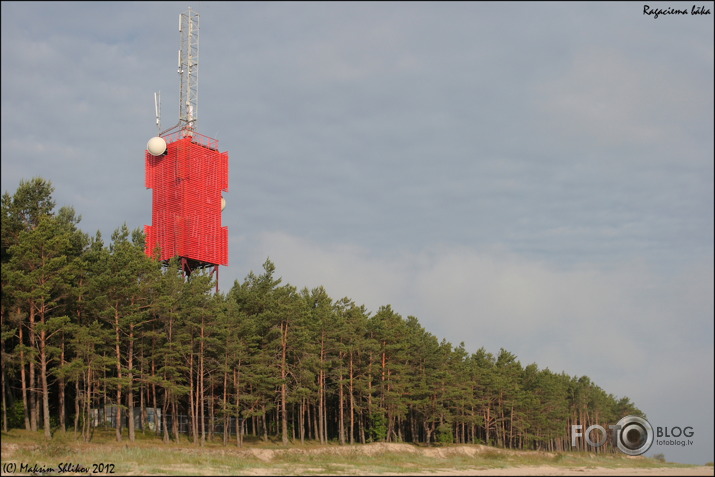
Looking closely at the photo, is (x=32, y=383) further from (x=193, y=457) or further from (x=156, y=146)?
(x=156, y=146)

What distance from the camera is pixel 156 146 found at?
310 ft

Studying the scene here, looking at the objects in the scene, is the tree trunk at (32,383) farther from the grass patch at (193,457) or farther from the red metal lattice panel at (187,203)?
the red metal lattice panel at (187,203)

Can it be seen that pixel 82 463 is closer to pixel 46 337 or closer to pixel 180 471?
pixel 180 471

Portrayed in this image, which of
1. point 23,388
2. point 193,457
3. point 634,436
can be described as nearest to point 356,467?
point 193,457

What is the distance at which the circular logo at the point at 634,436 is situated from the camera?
77.4m

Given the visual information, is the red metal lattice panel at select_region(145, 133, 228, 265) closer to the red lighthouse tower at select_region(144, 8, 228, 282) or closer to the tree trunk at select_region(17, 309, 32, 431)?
the red lighthouse tower at select_region(144, 8, 228, 282)

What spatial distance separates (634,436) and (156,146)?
256ft

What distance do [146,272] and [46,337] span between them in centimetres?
1006

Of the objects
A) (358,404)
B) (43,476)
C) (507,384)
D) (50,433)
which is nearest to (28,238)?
(50,433)

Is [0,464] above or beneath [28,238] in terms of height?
beneath

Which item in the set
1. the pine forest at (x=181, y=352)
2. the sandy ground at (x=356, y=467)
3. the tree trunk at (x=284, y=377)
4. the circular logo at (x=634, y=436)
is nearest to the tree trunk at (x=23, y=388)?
the pine forest at (x=181, y=352)

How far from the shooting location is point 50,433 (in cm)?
5666

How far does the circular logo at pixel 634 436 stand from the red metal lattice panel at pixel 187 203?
5338 cm

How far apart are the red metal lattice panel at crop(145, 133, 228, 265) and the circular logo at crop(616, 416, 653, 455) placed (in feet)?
175
